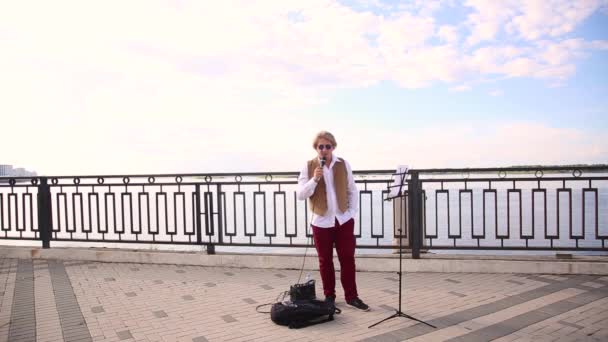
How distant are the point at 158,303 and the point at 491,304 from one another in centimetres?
407

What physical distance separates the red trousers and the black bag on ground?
427mm

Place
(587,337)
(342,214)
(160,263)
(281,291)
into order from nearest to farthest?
(587,337), (342,214), (281,291), (160,263)

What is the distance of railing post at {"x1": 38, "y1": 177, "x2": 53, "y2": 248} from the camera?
7930 mm

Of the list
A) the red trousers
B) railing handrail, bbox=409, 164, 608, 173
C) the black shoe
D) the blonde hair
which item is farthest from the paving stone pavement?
the blonde hair

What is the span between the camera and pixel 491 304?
15.8 feet

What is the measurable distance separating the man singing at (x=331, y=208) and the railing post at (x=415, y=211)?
191 cm

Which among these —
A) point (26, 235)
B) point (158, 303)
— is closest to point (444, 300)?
point (158, 303)

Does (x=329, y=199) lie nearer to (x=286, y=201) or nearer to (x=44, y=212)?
(x=286, y=201)

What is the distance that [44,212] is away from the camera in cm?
799

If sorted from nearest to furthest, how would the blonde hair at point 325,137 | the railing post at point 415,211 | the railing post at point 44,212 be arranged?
the blonde hair at point 325,137
the railing post at point 415,211
the railing post at point 44,212

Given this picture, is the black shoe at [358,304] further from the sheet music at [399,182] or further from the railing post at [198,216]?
the railing post at [198,216]

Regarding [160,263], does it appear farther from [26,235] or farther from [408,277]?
[408,277]

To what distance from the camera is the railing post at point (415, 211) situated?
6387mm

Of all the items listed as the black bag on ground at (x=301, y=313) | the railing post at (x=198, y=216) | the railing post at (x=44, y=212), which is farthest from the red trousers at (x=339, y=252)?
the railing post at (x=44, y=212)
